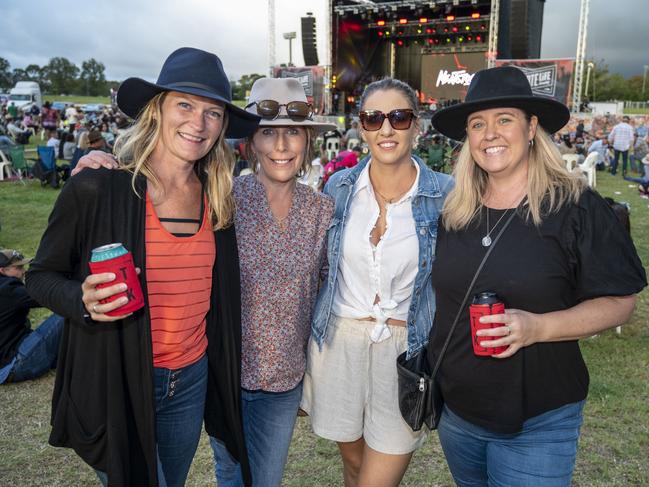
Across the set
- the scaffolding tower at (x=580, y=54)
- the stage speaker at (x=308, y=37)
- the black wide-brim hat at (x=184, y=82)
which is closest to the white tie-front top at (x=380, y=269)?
the black wide-brim hat at (x=184, y=82)

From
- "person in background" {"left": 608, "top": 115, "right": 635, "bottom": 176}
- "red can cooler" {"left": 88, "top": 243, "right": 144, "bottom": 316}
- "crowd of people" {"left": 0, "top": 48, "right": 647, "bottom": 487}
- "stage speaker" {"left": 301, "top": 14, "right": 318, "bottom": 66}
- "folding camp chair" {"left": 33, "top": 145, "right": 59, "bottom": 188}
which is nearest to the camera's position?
"red can cooler" {"left": 88, "top": 243, "right": 144, "bottom": 316}

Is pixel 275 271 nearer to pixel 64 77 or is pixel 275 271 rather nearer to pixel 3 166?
pixel 3 166

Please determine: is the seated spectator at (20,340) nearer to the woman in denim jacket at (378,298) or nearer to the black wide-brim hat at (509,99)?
the woman in denim jacket at (378,298)

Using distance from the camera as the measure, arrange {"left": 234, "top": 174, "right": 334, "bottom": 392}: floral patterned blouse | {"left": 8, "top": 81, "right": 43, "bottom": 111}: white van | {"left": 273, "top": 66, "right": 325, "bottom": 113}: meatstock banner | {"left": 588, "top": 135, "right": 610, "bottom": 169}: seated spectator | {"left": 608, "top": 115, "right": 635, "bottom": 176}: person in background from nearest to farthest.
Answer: {"left": 234, "top": 174, "right": 334, "bottom": 392}: floral patterned blouse < {"left": 608, "top": 115, "right": 635, "bottom": 176}: person in background < {"left": 588, "top": 135, "right": 610, "bottom": 169}: seated spectator < {"left": 273, "top": 66, "right": 325, "bottom": 113}: meatstock banner < {"left": 8, "top": 81, "right": 43, "bottom": 111}: white van

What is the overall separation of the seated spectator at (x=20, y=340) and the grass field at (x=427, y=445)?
0.14m

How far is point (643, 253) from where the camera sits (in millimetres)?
7852

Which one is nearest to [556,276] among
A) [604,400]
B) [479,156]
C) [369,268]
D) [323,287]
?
[479,156]

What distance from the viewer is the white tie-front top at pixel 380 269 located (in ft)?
7.55

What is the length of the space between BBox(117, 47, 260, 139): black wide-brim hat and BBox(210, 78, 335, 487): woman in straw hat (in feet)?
1.30

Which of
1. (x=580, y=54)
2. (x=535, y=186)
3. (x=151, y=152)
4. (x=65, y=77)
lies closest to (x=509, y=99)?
(x=535, y=186)

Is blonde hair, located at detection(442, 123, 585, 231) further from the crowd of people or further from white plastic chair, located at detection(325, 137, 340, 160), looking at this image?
white plastic chair, located at detection(325, 137, 340, 160)

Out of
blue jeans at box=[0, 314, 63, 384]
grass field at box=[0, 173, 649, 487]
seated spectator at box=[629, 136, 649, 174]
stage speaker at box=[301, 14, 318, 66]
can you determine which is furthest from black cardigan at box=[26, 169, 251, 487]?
stage speaker at box=[301, 14, 318, 66]

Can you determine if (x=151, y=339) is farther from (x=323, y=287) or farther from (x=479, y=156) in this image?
(x=479, y=156)

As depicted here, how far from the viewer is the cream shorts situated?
2320 mm
